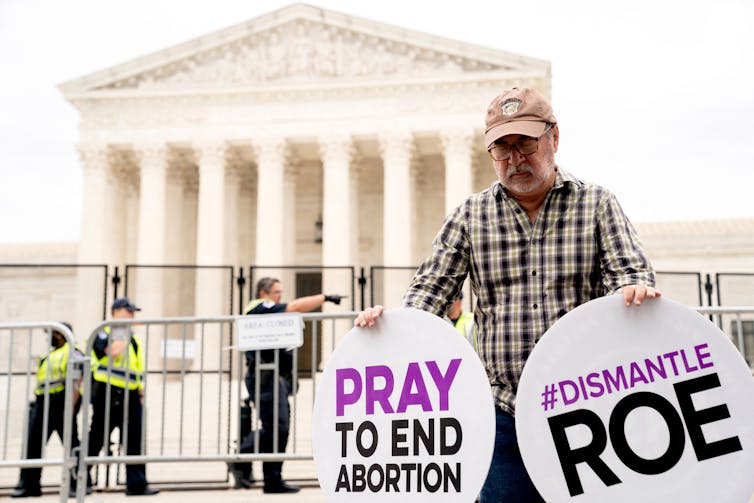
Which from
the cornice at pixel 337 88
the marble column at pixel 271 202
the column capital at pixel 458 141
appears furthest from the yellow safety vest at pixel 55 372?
the cornice at pixel 337 88

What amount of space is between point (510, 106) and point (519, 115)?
0.18ft

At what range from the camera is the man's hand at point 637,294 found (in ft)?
9.41

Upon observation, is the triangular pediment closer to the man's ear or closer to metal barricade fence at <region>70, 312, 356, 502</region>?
metal barricade fence at <region>70, 312, 356, 502</region>

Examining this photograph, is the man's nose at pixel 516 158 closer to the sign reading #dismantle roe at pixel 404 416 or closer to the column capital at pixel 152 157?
the sign reading #dismantle roe at pixel 404 416

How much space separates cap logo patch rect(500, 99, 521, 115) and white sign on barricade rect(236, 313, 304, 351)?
4175 mm

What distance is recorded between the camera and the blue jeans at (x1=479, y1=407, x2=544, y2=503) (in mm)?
3211

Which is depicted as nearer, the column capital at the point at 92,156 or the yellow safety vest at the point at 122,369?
the yellow safety vest at the point at 122,369

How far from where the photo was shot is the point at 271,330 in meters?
7.06

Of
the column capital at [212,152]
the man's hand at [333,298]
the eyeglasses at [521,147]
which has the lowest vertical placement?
the man's hand at [333,298]

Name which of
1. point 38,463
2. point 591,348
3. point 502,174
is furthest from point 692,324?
point 38,463

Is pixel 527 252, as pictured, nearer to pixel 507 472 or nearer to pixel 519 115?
pixel 519 115

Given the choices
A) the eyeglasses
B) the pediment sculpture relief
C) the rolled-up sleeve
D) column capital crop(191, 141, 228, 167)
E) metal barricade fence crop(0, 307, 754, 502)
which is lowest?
metal barricade fence crop(0, 307, 754, 502)

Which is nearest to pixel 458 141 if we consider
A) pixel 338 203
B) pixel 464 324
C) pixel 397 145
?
pixel 397 145

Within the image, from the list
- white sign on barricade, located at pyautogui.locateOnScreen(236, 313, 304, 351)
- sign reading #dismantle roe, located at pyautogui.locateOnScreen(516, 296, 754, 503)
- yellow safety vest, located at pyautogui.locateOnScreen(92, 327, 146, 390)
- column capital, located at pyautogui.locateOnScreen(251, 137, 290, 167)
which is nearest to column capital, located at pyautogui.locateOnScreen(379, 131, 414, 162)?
column capital, located at pyautogui.locateOnScreen(251, 137, 290, 167)
